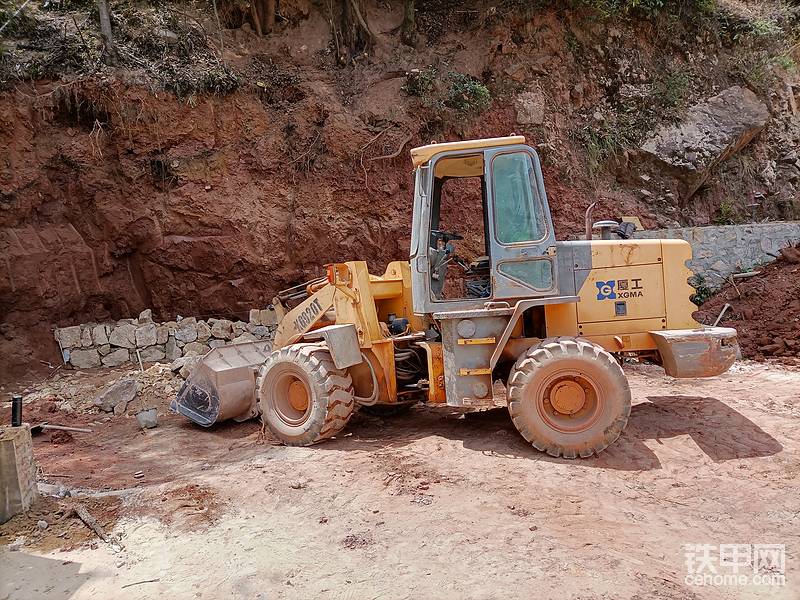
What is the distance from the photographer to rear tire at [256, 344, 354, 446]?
5.83m

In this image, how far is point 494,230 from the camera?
5.50m

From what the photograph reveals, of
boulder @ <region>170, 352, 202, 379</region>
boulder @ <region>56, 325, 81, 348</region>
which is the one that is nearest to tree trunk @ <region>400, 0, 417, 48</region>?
boulder @ <region>170, 352, 202, 379</region>

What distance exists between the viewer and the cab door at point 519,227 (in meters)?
5.42

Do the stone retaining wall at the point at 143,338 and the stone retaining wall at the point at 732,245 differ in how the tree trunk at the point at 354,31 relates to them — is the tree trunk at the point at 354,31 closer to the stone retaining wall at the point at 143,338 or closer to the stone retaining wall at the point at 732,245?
the stone retaining wall at the point at 143,338

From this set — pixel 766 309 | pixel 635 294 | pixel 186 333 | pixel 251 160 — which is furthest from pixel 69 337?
pixel 766 309

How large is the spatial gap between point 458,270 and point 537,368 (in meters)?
1.85

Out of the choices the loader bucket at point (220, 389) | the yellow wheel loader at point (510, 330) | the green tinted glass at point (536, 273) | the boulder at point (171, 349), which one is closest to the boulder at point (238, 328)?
A: the boulder at point (171, 349)

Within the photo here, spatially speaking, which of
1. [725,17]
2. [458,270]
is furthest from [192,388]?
[725,17]

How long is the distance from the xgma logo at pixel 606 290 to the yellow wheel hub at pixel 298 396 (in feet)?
10.1

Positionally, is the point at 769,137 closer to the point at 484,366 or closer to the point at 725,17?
the point at 725,17

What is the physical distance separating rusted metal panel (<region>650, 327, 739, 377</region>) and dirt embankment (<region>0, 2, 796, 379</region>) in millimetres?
5959

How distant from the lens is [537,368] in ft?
16.8

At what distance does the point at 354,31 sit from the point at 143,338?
297 inches

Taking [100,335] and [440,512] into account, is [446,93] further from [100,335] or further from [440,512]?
[440,512]
